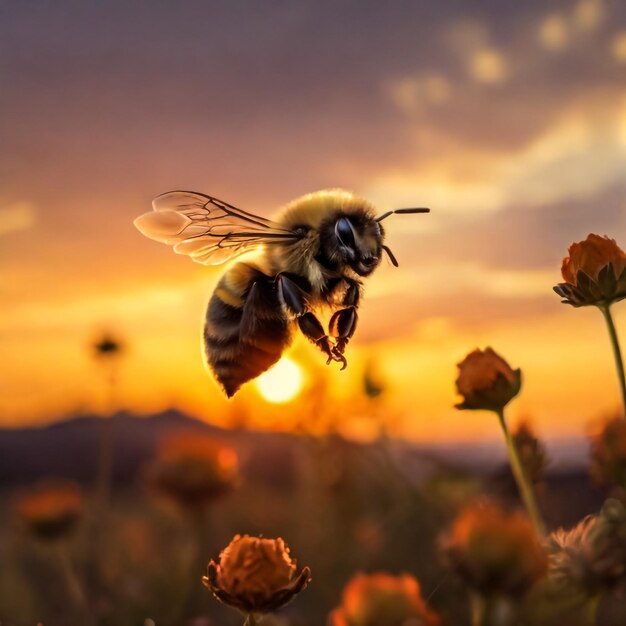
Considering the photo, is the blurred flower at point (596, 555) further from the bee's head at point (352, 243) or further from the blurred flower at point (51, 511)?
the blurred flower at point (51, 511)

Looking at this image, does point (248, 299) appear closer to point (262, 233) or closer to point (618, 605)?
point (262, 233)

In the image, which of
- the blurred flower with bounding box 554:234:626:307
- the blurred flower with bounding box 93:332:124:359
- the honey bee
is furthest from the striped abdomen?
the blurred flower with bounding box 93:332:124:359

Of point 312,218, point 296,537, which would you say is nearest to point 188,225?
point 312,218

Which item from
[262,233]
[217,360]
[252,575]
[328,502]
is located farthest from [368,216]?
[328,502]

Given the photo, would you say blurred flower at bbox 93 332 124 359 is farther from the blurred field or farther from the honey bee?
the honey bee

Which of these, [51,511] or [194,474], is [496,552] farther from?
[51,511]

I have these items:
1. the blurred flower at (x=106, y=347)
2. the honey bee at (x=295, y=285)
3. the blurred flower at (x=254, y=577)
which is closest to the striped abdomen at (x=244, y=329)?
the honey bee at (x=295, y=285)
